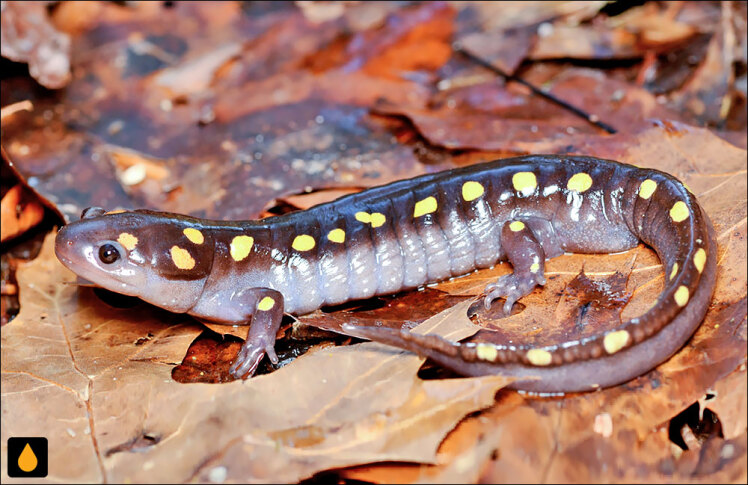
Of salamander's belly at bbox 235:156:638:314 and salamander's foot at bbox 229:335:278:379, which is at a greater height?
salamander's belly at bbox 235:156:638:314

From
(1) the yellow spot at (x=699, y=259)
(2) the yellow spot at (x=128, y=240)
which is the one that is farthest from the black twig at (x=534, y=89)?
(2) the yellow spot at (x=128, y=240)

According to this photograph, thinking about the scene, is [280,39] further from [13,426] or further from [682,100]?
[13,426]

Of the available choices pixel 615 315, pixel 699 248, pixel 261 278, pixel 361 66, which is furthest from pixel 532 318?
pixel 361 66

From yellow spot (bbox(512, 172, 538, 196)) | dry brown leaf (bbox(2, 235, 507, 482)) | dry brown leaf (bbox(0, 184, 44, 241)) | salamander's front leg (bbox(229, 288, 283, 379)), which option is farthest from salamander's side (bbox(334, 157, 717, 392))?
dry brown leaf (bbox(0, 184, 44, 241))

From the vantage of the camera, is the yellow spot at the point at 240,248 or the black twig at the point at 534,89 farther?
the black twig at the point at 534,89

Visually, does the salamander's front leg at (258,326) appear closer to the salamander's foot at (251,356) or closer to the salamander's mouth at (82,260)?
the salamander's foot at (251,356)

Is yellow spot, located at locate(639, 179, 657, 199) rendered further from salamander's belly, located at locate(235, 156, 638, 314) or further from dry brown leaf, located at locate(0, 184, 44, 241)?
dry brown leaf, located at locate(0, 184, 44, 241)

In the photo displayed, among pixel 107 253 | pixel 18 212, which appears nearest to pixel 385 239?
pixel 107 253
